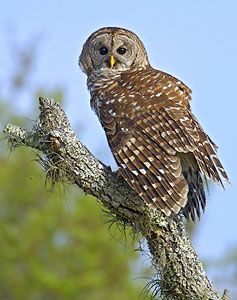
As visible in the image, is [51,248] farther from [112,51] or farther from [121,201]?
[121,201]

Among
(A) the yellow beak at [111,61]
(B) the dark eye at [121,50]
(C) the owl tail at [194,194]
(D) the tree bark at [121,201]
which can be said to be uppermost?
(B) the dark eye at [121,50]

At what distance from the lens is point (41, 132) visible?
759 centimetres

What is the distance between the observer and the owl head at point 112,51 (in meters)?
9.99

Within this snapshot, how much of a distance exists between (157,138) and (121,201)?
32.1 inches

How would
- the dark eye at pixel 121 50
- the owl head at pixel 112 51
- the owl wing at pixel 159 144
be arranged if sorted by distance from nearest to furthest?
the owl wing at pixel 159 144, the owl head at pixel 112 51, the dark eye at pixel 121 50

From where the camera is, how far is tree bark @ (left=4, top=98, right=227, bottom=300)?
296 inches

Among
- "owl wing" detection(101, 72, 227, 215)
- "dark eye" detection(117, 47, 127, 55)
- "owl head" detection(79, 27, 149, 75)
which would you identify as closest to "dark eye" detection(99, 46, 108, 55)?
"owl head" detection(79, 27, 149, 75)

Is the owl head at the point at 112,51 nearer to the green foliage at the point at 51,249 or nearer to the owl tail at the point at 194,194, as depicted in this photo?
the owl tail at the point at 194,194

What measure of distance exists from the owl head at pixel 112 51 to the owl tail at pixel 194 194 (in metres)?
1.81

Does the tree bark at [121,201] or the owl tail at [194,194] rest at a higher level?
the owl tail at [194,194]

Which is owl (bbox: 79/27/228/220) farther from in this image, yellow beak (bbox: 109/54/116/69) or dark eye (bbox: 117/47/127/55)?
dark eye (bbox: 117/47/127/55)

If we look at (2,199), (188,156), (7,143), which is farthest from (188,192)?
(2,199)

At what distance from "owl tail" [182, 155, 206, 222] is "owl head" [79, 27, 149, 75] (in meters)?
1.81

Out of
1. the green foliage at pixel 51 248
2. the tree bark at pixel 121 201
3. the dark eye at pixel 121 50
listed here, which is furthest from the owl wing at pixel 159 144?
the green foliage at pixel 51 248
